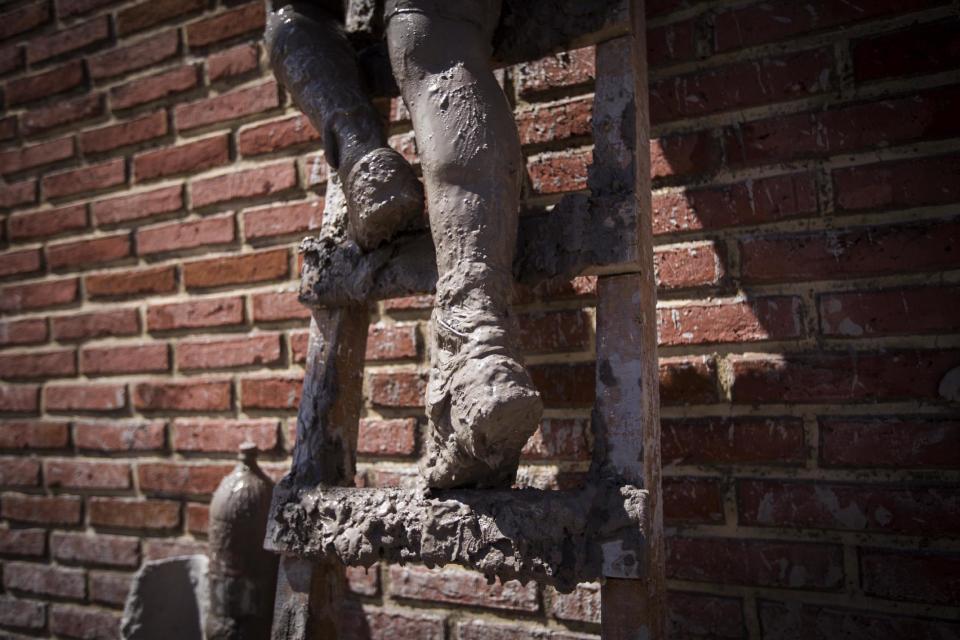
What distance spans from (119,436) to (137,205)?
50 centimetres

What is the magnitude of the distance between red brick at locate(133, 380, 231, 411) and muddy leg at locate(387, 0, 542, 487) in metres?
0.79

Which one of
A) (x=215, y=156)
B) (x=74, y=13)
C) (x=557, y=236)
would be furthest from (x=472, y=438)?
(x=74, y=13)

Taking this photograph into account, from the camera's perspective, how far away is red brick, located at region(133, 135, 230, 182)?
155 cm

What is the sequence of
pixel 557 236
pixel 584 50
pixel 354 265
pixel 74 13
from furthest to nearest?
pixel 74 13 → pixel 584 50 → pixel 354 265 → pixel 557 236

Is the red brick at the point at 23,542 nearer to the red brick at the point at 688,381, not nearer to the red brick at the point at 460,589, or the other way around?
the red brick at the point at 460,589

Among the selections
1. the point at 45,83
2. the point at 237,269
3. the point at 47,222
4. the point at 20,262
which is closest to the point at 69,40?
the point at 45,83

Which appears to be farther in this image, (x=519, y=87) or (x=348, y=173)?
(x=519, y=87)

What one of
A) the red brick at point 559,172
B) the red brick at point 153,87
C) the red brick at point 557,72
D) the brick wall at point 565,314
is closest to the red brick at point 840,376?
the brick wall at point 565,314

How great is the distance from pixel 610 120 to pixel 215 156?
95 centimetres

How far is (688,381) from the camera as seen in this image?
44.6 inches

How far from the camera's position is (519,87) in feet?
4.19

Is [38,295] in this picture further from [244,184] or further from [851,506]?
[851,506]

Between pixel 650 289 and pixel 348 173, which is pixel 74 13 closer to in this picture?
pixel 348 173

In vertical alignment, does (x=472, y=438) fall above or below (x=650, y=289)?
below
